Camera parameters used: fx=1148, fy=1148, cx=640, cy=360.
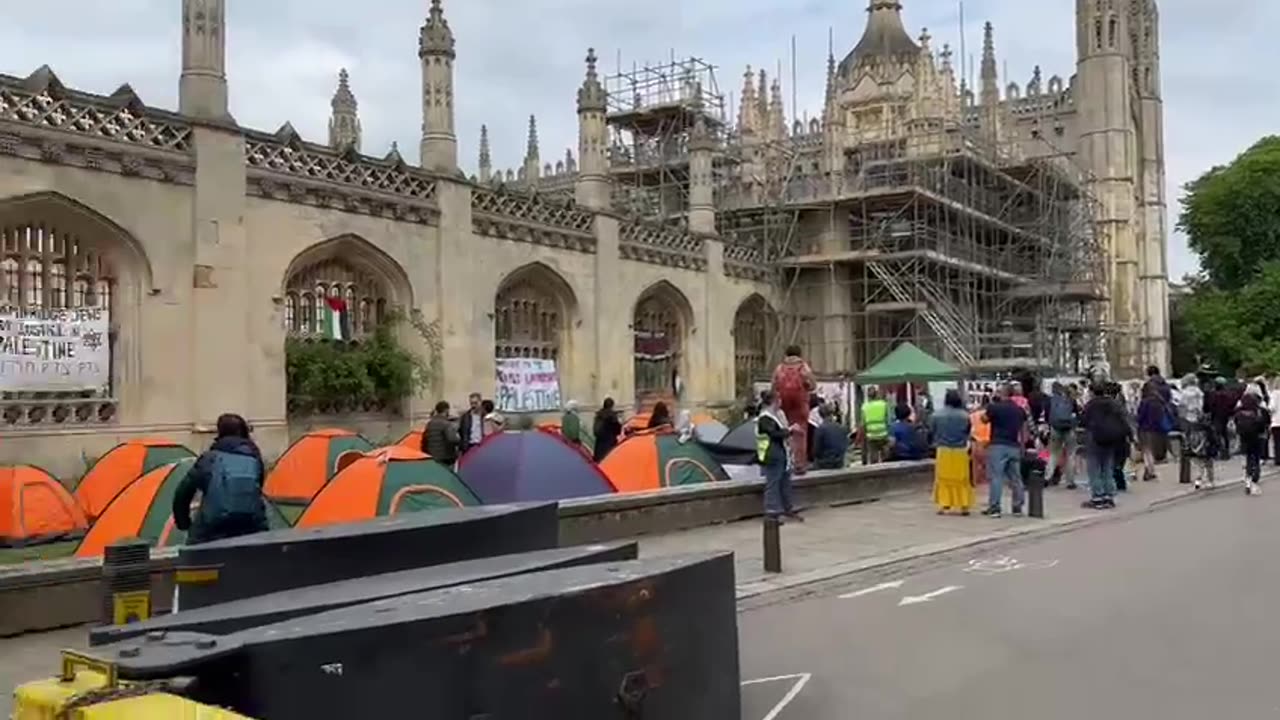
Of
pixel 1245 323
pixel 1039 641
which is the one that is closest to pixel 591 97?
pixel 1039 641

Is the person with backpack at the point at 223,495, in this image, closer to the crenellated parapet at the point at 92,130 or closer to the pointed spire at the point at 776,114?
the crenellated parapet at the point at 92,130

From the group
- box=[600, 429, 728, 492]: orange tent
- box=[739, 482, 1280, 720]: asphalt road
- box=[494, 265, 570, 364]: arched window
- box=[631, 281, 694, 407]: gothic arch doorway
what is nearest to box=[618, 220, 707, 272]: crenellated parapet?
box=[631, 281, 694, 407]: gothic arch doorway

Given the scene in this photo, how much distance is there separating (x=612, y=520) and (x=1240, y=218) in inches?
1822

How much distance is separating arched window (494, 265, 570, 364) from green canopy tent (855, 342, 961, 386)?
7.43m

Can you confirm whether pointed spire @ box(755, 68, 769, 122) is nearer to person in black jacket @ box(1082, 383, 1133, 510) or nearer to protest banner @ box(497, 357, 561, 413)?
protest banner @ box(497, 357, 561, 413)

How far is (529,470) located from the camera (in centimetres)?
1320

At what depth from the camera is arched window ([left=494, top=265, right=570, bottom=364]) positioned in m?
25.5

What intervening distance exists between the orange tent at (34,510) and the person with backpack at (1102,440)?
43.1 ft

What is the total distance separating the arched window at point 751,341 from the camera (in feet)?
110

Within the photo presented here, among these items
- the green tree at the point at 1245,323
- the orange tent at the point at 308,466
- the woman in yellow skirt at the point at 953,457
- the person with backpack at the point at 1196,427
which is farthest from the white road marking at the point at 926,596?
the green tree at the point at 1245,323

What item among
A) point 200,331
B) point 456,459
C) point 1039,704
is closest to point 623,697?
point 1039,704

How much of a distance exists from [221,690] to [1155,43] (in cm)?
6617

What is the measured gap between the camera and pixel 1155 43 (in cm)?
6050

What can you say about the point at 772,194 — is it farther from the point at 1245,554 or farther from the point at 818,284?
the point at 1245,554
